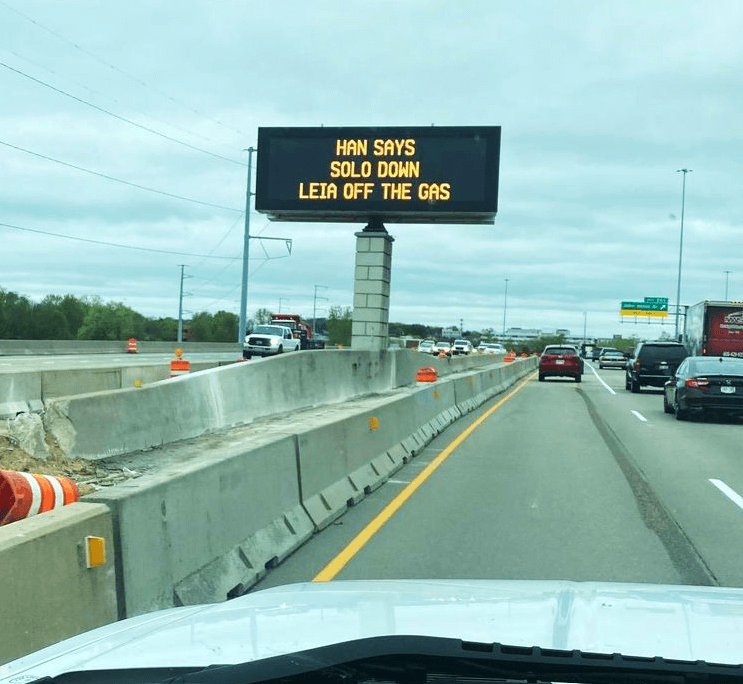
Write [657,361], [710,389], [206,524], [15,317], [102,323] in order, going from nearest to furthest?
[206,524], [710,389], [657,361], [15,317], [102,323]

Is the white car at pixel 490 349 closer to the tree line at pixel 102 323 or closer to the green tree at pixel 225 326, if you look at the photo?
the tree line at pixel 102 323

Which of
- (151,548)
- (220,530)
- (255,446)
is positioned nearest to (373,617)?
(151,548)

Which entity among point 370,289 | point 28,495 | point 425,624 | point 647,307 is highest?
point 647,307

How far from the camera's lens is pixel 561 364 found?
1901 inches

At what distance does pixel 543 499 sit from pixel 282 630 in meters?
8.89

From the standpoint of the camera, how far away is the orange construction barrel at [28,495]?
19.7 ft

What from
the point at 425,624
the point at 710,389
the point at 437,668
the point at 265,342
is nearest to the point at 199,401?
the point at 425,624

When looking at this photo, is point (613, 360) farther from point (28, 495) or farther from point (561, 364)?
point (28, 495)

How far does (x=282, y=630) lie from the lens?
3342mm

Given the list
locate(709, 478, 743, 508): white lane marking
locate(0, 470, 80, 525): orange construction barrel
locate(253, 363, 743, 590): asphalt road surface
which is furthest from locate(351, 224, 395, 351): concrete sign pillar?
locate(0, 470, 80, 525): orange construction barrel

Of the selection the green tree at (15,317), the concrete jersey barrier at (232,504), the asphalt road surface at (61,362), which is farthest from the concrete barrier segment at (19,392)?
the green tree at (15,317)

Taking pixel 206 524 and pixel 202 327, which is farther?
pixel 202 327

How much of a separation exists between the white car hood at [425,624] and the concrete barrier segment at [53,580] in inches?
29.4

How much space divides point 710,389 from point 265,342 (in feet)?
101
